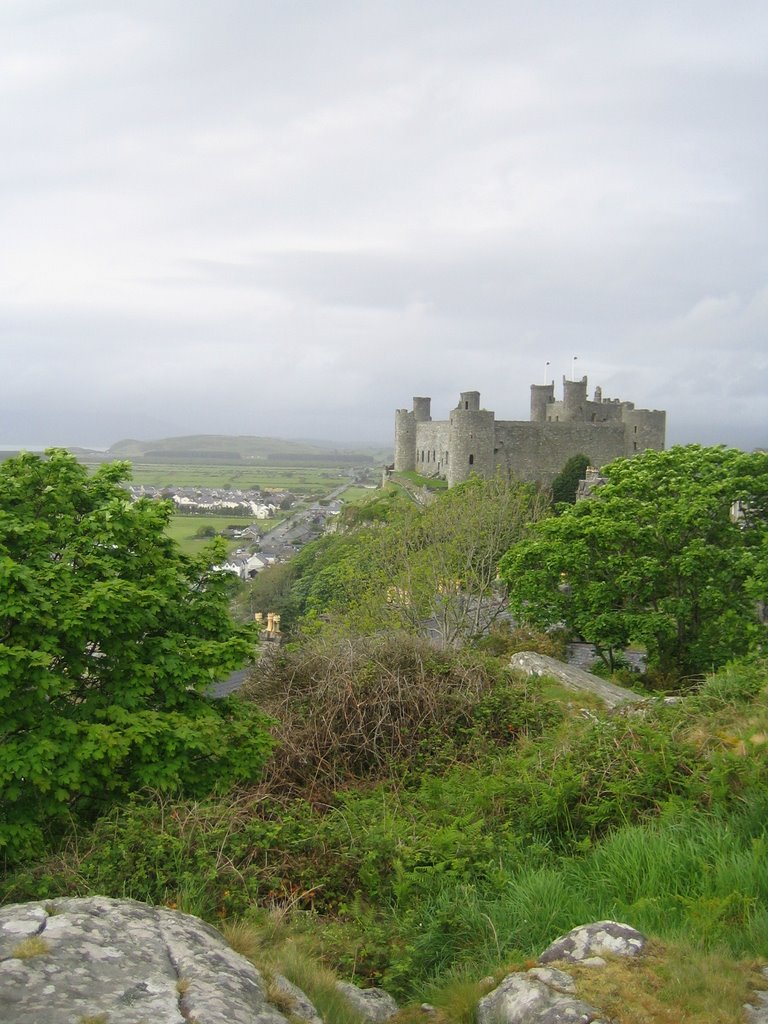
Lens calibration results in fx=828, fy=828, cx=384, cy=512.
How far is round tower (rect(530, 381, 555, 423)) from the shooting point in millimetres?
58312

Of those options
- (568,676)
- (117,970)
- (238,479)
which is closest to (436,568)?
(568,676)

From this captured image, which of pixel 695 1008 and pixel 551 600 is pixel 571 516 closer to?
pixel 551 600

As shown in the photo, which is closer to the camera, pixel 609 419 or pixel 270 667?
pixel 270 667

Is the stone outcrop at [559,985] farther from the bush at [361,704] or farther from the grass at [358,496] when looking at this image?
the grass at [358,496]

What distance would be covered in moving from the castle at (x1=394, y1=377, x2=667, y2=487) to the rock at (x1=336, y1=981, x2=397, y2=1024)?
43.4m

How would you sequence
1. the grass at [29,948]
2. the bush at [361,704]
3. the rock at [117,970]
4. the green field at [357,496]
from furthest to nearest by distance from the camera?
1. the green field at [357,496]
2. the bush at [361,704]
3. the grass at [29,948]
4. the rock at [117,970]

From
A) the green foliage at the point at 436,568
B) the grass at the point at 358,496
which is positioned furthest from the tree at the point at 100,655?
the grass at the point at 358,496

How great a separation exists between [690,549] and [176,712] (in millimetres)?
13152

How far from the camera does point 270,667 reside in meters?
10.4

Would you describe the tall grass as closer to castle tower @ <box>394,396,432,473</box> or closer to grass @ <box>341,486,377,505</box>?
grass @ <box>341,486,377,505</box>

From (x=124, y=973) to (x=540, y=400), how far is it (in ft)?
188

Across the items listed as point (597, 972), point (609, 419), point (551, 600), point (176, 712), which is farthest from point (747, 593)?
point (609, 419)

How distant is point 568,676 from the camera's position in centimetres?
1238

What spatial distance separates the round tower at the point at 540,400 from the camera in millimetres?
58312
